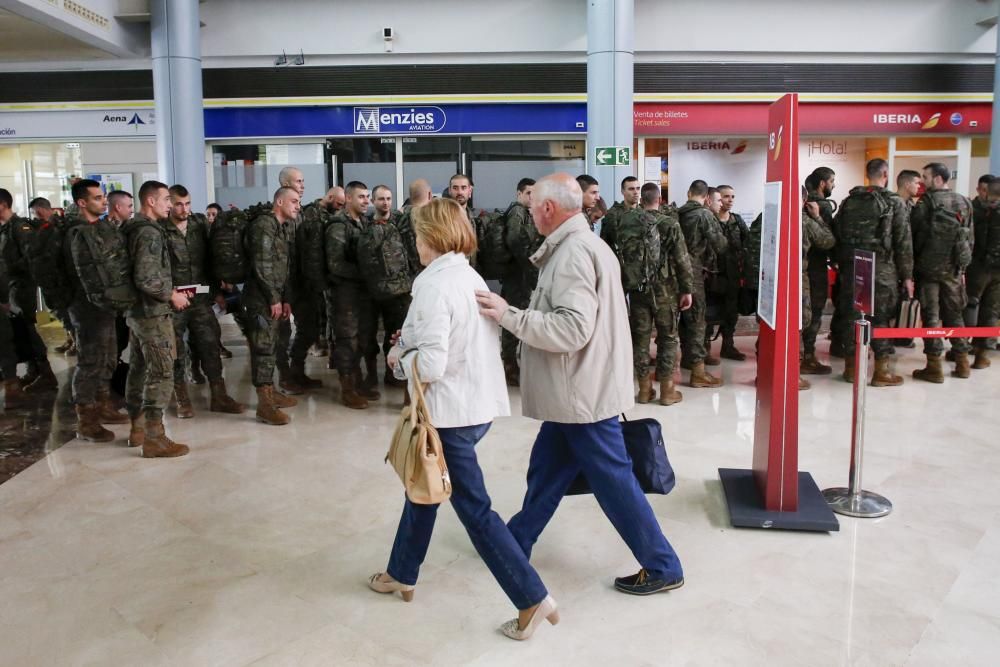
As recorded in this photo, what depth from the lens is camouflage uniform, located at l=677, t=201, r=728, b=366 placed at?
717cm

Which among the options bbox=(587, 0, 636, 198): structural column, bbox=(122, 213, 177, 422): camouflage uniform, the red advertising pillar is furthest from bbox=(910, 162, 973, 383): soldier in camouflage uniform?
bbox=(122, 213, 177, 422): camouflage uniform

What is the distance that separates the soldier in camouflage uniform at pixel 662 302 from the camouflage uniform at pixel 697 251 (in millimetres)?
645

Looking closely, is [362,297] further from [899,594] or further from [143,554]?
[899,594]

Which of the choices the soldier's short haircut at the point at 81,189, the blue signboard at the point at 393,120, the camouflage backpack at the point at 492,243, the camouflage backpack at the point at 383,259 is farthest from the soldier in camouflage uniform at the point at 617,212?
the blue signboard at the point at 393,120

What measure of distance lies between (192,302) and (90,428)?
3.79 ft

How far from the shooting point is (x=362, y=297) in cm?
→ 673

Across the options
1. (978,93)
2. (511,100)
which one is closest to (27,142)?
(511,100)

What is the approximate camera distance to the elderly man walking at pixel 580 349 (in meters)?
2.94

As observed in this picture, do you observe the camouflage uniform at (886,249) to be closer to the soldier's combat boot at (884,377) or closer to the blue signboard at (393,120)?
the soldier's combat boot at (884,377)

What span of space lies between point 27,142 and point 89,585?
379 inches

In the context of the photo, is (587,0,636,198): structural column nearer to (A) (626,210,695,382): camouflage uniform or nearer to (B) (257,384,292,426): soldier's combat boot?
(A) (626,210,695,382): camouflage uniform

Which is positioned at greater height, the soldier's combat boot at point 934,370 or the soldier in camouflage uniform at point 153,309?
the soldier in camouflage uniform at point 153,309

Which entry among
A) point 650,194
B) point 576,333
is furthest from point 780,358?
point 650,194

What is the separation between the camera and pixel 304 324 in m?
7.06
